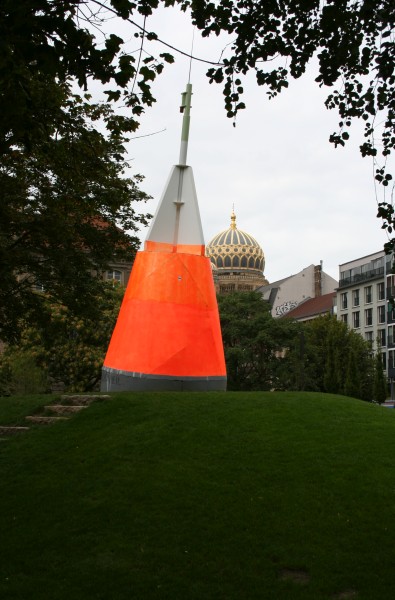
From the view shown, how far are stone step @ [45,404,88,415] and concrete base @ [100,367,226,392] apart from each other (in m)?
3.14

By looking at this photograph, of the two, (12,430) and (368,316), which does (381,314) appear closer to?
(368,316)

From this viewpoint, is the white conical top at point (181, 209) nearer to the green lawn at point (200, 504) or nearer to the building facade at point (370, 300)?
the green lawn at point (200, 504)

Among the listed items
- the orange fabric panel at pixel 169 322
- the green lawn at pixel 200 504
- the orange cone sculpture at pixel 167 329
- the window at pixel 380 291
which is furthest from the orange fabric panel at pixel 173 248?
the window at pixel 380 291

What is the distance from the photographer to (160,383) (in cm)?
2044

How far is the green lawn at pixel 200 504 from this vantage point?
8.44 m

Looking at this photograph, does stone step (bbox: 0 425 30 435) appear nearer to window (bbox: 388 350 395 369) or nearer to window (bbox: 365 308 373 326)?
window (bbox: 388 350 395 369)

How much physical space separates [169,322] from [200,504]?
10.6 meters

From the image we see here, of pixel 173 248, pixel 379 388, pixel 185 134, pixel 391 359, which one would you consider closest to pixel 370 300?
pixel 391 359

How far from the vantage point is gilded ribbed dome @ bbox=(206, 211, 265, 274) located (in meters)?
129

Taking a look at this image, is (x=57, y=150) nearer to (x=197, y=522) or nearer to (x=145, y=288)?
(x=197, y=522)

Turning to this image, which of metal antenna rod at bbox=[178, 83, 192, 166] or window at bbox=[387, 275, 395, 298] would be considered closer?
metal antenna rod at bbox=[178, 83, 192, 166]

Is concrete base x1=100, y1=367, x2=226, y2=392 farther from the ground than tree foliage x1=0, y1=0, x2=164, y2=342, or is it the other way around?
tree foliage x1=0, y1=0, x2=164, y2=342

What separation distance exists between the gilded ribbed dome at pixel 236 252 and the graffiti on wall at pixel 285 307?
2072cm

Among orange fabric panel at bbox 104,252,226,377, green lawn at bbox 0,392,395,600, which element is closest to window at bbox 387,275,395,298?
orange fabric panel at bbox 104,252,226,377
